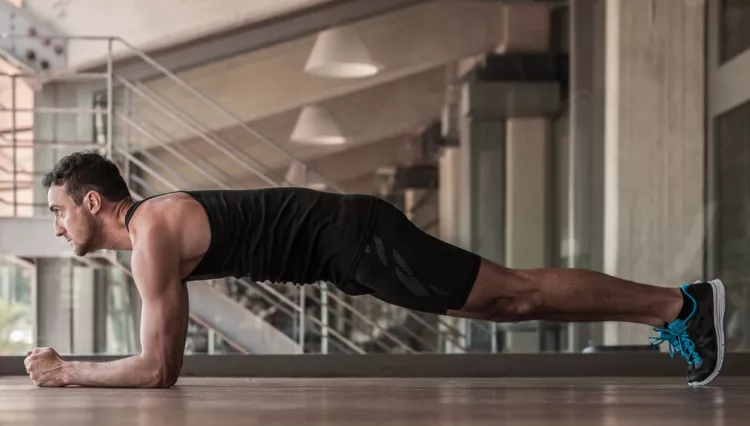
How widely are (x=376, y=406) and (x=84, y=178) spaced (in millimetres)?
1217

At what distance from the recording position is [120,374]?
284 centimetres

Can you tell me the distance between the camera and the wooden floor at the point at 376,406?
6.06ft

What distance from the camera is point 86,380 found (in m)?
2.87

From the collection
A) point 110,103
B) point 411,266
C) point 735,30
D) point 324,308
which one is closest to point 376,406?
point 411,266

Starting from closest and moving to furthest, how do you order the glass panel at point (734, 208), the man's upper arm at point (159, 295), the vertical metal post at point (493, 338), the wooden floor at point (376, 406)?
the wooden floor at point (376, 406) < the man's upper arm at point (159, 295) < the vertical metal post at point (493, 338) < the glass panel at point (734, 208)

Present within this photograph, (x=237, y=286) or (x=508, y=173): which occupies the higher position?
(x=508, y=173)

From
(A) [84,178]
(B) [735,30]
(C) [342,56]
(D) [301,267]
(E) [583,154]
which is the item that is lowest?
(D) [301,267]

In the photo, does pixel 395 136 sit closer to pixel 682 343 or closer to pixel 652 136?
pixel 652 136

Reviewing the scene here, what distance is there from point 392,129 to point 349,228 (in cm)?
168

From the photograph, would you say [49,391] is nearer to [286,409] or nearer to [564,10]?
[286,409]

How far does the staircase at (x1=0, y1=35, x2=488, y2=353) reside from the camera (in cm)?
450

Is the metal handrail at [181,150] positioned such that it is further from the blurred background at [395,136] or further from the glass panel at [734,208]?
the glass panel at [734,208]

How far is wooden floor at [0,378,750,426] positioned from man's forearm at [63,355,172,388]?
0.09 feet

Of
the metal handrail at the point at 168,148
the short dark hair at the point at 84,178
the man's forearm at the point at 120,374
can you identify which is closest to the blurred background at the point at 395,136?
the metal handrail at the point at 168,148
